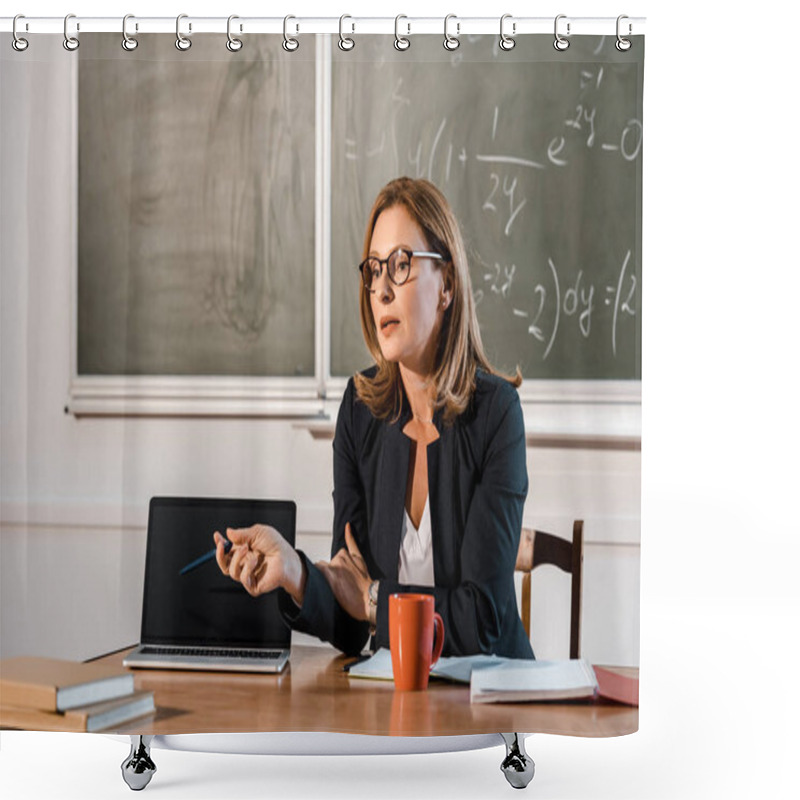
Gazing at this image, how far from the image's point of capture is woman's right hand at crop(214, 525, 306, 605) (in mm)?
1853

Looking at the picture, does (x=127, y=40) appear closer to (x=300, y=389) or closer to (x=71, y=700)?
(x=300, y=389)

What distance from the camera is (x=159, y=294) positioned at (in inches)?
73.8

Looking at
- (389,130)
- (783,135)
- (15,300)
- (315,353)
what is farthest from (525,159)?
(783,135)

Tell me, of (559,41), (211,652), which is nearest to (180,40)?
(559,41)

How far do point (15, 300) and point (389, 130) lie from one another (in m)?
0.72

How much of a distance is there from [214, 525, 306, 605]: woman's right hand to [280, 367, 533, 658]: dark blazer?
0.08ft

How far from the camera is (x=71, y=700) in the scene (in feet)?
5.61

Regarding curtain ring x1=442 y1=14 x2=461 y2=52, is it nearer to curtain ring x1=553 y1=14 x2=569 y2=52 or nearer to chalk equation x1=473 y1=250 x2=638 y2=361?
curtain ring x1=553 y1=14 x2=569 y2=52

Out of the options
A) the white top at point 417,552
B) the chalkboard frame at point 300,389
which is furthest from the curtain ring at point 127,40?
the white top at point 417,552

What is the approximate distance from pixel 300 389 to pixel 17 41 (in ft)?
2.56

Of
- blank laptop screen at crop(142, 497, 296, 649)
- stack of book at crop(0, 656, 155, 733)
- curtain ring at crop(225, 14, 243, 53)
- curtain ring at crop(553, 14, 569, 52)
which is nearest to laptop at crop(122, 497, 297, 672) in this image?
blank laptop screen at crop(142, 497, 296, 649)

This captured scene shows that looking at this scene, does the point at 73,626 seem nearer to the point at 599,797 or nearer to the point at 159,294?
the point at 159,294

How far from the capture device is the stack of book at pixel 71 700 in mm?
1711

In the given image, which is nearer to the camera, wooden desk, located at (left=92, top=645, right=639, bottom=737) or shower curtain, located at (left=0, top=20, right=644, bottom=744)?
wooden desk, located at (left=92, top=645, right=639, bottom=737)
